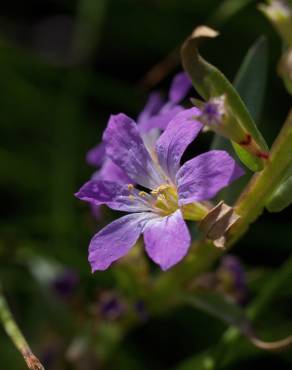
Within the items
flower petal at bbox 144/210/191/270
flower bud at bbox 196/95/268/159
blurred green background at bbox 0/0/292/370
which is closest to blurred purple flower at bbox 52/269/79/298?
blurred green background at bbox 0/0/292/370

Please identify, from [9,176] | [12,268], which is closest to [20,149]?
[9,176]

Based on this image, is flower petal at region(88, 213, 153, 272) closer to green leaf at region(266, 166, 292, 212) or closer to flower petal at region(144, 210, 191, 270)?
flower petal at region(144, 210, 191, 270)

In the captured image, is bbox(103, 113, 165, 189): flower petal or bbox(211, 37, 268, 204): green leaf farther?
bbox(211, 37, 268, 204): green leaf

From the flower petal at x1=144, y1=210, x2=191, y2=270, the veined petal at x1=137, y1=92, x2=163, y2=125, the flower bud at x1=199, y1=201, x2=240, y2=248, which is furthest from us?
the veined petal at x1=137, y1=92, x2=163, y2=125

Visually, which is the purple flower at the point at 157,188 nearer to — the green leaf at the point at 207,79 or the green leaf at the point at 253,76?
the green leaf at the point at 207,79

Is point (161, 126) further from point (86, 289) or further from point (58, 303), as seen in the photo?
point (86, 289)
